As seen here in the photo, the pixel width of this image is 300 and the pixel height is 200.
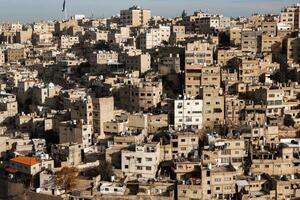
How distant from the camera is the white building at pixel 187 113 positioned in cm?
2206

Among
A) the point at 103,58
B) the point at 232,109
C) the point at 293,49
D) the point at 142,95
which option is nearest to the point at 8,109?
the point at 142,95

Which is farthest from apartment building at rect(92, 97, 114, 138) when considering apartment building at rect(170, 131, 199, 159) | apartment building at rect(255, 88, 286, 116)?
apartment building at rect(255, 88, 286, 116)

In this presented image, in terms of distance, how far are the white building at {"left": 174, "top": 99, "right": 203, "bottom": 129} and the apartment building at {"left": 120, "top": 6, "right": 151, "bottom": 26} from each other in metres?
24.7

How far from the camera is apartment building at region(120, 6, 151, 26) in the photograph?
153ft

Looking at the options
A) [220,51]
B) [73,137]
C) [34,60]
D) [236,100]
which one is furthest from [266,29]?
[73,137]

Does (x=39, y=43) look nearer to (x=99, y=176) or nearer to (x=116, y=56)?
(x=116, y=56)

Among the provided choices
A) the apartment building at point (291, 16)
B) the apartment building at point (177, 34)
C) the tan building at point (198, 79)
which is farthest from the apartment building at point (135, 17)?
the tan building at point (198, 79)

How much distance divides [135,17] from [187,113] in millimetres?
25537

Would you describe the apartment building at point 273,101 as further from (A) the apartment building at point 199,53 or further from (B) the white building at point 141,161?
(B) the white building at point 141,161

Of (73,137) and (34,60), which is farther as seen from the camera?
(34,60)

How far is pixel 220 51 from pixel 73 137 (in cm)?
1069

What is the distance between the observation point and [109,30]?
138 ft

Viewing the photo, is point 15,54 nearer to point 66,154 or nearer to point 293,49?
point 293,49

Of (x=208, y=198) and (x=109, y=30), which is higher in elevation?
(x=109, y=30)
